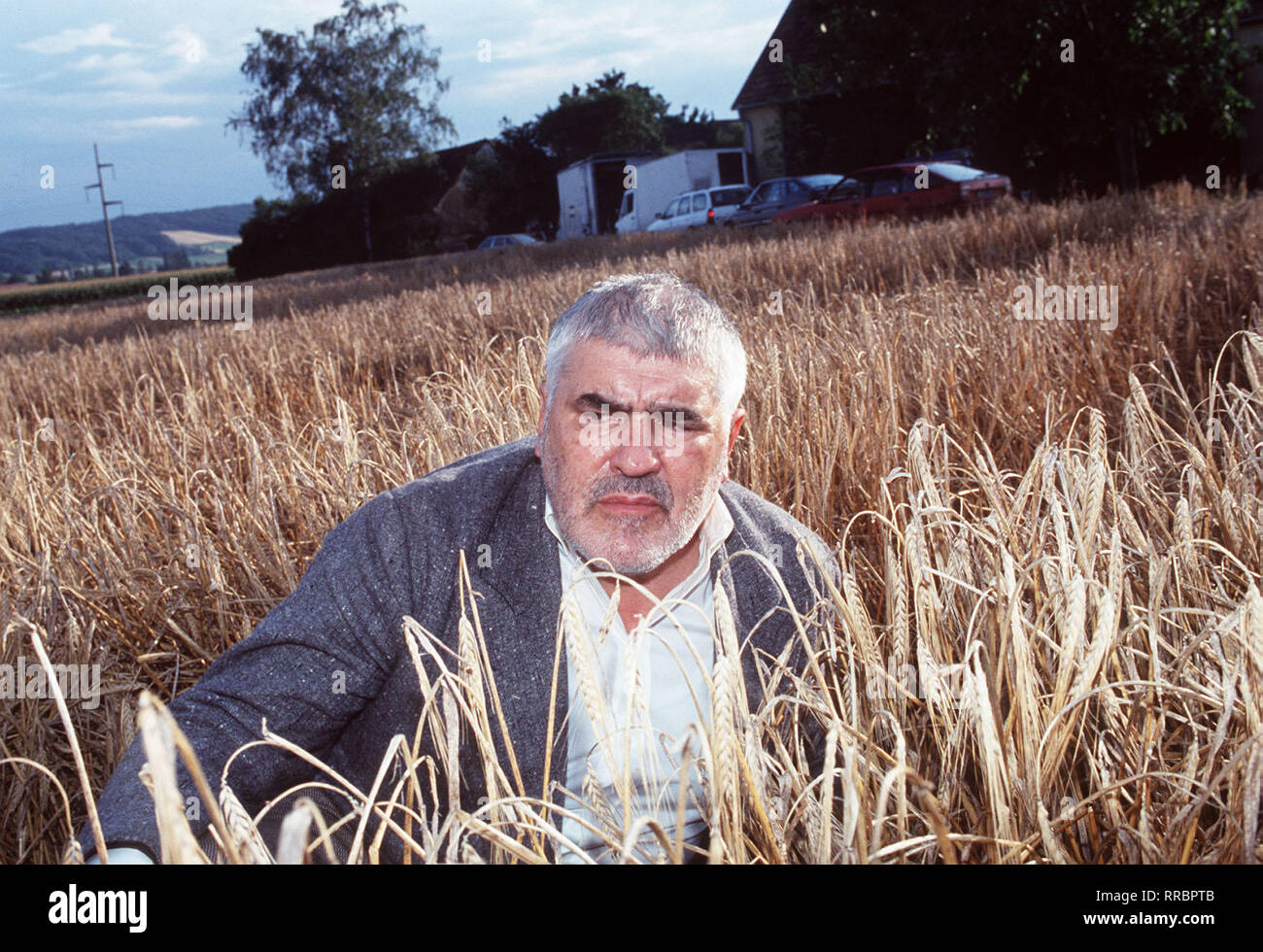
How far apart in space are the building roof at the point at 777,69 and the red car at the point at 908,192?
692 cm

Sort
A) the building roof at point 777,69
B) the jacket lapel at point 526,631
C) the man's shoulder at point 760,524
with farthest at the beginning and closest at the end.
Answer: the building roof at point 777,69, the man's shoulder at point 760,524, the jacket lapel at point 526,631

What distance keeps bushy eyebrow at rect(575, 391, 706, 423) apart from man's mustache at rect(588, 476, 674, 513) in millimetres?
122

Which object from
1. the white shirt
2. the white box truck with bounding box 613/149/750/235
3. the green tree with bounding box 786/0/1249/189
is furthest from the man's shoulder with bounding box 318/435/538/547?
the white box truck with bounding box 613/149/750/235

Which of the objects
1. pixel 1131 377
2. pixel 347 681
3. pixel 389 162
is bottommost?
pixel 347 681

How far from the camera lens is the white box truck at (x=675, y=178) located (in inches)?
977

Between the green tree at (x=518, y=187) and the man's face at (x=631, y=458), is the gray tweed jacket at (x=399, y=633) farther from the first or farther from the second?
the green tree at (x=518, y=187)

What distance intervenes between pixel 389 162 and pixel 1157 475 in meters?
37.1

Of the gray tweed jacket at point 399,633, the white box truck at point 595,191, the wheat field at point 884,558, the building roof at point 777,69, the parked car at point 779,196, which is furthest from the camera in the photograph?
the white box truck at point 595,191

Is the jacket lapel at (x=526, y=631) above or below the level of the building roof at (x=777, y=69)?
below

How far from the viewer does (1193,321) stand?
416cm

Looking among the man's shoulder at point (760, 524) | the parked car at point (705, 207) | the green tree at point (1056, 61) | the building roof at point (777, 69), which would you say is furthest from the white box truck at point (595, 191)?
the man's shoulder at point (760, 524)

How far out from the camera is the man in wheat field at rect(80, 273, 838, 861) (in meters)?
1.54
